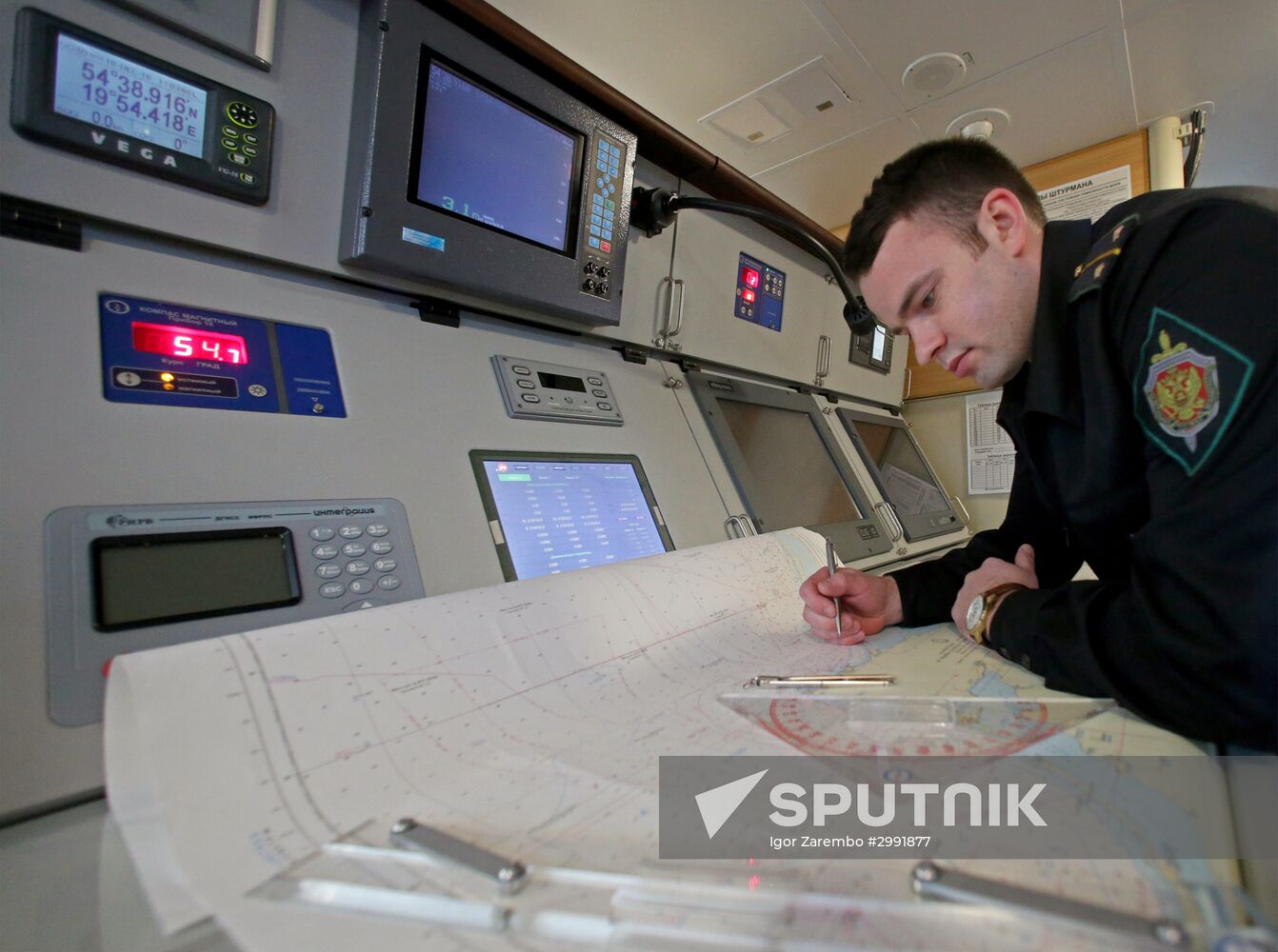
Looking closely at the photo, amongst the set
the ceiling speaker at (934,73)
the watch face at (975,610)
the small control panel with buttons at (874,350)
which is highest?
the ceiling speaker at (934,73)

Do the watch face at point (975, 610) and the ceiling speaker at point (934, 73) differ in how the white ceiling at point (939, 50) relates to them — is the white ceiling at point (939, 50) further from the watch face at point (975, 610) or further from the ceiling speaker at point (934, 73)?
the watch face at point (975, 610)

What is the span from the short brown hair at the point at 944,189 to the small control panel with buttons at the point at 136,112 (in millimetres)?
1017

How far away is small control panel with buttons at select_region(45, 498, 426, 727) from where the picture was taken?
0.57 meters

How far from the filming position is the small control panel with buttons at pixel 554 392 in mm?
1111

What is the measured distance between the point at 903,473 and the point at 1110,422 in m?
1.76

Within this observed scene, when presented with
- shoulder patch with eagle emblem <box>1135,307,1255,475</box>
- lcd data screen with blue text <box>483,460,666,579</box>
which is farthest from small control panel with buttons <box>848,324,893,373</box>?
Answer: shoulder patch with eagle emblem <box>1135,307,1255,475</box>

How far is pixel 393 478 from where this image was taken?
34.4 inches

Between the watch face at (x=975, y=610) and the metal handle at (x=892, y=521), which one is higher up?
the metal handle at (x=892, y=521)

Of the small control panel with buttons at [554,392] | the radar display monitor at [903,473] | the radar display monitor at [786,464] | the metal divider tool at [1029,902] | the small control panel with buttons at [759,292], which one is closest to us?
the metal divider tool at [1029,902]

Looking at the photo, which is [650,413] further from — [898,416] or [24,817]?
[898,416]

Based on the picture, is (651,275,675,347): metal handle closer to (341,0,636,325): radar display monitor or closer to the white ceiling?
(341,0,636,325): radar display monitor

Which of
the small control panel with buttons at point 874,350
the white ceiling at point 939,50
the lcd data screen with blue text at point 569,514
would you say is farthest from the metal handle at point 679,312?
the small control panel with buttons at point 874,350

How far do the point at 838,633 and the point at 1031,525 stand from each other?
56 centimetres

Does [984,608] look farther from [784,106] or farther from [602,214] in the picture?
[784,106]
